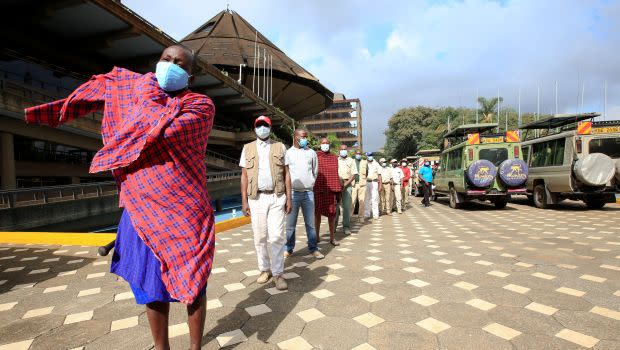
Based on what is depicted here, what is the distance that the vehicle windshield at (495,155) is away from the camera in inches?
394

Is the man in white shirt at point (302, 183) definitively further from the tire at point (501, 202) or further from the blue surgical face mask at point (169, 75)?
the tire at point (501, 202)

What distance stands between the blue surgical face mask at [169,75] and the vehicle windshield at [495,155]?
33.8ft

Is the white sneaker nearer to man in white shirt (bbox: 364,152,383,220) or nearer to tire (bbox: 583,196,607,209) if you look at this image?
man in white shirt (bbox: 364,152,383,220)

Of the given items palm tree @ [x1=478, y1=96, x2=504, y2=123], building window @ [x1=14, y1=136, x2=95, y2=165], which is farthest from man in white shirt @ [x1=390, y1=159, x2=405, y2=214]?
palm tree @ [x1=478, y1=96, x2=504, y2=123]

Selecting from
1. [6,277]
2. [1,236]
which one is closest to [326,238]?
[6,277]

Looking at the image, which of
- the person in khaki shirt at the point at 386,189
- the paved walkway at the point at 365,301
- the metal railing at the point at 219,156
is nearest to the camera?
the paved walkway at the point at 365,301

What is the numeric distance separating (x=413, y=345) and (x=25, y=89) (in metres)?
17.0

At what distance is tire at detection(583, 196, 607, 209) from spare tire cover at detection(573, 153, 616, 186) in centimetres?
141

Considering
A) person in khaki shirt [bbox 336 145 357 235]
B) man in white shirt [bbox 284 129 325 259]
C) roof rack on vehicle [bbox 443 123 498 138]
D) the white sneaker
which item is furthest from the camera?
roof rack on vehicle [bbox 443 123 498 138]

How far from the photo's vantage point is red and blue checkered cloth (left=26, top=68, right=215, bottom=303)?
5.09 ft

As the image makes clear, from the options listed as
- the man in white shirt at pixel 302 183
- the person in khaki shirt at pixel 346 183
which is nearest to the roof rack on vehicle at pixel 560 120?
the person in khaki shirt at pixel 346 183

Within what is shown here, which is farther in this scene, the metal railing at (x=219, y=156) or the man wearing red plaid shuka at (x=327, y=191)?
the metal railing at (x=219, y=156)

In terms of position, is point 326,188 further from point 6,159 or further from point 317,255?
point 6,159

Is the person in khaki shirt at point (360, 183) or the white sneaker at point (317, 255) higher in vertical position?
the person in khaki shirt at point (360, 183)
